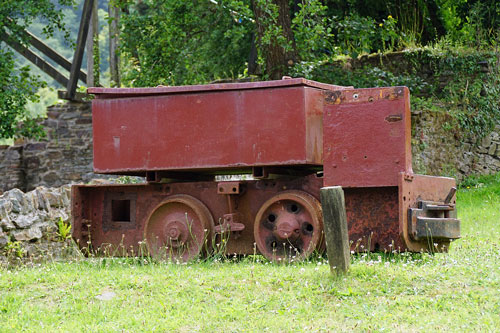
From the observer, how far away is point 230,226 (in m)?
8.08

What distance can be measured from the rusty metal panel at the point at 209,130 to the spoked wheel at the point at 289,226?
41 centimetres

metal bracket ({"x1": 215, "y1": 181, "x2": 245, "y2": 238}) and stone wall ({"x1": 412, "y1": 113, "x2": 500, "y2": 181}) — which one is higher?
stone wall ({"x1": 412, "y1": 113, "x2": 500, "y2": 181})

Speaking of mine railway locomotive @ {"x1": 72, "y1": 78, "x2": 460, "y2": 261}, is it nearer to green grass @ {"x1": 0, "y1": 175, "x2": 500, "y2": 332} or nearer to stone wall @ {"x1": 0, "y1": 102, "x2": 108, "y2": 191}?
green grass @ {"x1": 0, "y1": 175, "x2": 500, "y2": 332}

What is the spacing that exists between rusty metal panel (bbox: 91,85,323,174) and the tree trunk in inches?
268

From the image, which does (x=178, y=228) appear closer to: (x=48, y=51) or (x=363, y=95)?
(x=363, y=95)

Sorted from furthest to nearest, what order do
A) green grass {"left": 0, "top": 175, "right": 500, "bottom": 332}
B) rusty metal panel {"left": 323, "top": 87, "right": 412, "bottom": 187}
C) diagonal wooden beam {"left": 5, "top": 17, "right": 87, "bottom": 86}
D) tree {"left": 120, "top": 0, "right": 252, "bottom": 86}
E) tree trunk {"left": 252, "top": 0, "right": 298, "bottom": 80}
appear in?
1. diagonal wooden beam {"left": 5, "top": 17, "right": 87, "bottom": 86}
2. tree {"left": 120, "top": 0, "right": 252, "bottom": 86}
3. tree trunk {"left": 252, "top": 0, "right": 298, "bottom": 80}
4. rusty metal panel {"left": 323, "top": 87, "right": 412, "bottom": 187}
5. green grass {"left": 0, "top": 175, "right": 500, "bottom": 332}

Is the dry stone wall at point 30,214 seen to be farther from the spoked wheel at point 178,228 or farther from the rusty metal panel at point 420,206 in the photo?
the rusty metal panel at point 420,206

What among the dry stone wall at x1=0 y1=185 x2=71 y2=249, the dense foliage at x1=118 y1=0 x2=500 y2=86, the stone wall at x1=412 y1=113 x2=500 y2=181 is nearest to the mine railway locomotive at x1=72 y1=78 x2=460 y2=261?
the dry stone wall at x1=0 y1=185 x2=71 y2=249

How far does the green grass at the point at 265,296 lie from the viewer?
544 centimetres

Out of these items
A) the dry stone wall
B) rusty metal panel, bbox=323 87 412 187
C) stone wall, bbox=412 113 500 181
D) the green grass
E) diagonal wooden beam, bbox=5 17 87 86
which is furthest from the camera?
diagonal wooden beam, bbox=5 17 87 86

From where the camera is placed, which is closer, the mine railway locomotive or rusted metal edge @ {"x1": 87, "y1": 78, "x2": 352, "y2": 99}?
the mine railway locomotive

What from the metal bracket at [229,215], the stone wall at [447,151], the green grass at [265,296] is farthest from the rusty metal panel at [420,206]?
the stone wall at [447,151]

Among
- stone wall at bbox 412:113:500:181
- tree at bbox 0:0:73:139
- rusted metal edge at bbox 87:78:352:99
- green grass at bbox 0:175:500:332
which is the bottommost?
green grass at bbox 0:175:500:332

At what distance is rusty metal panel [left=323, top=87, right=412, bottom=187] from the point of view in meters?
7.33
